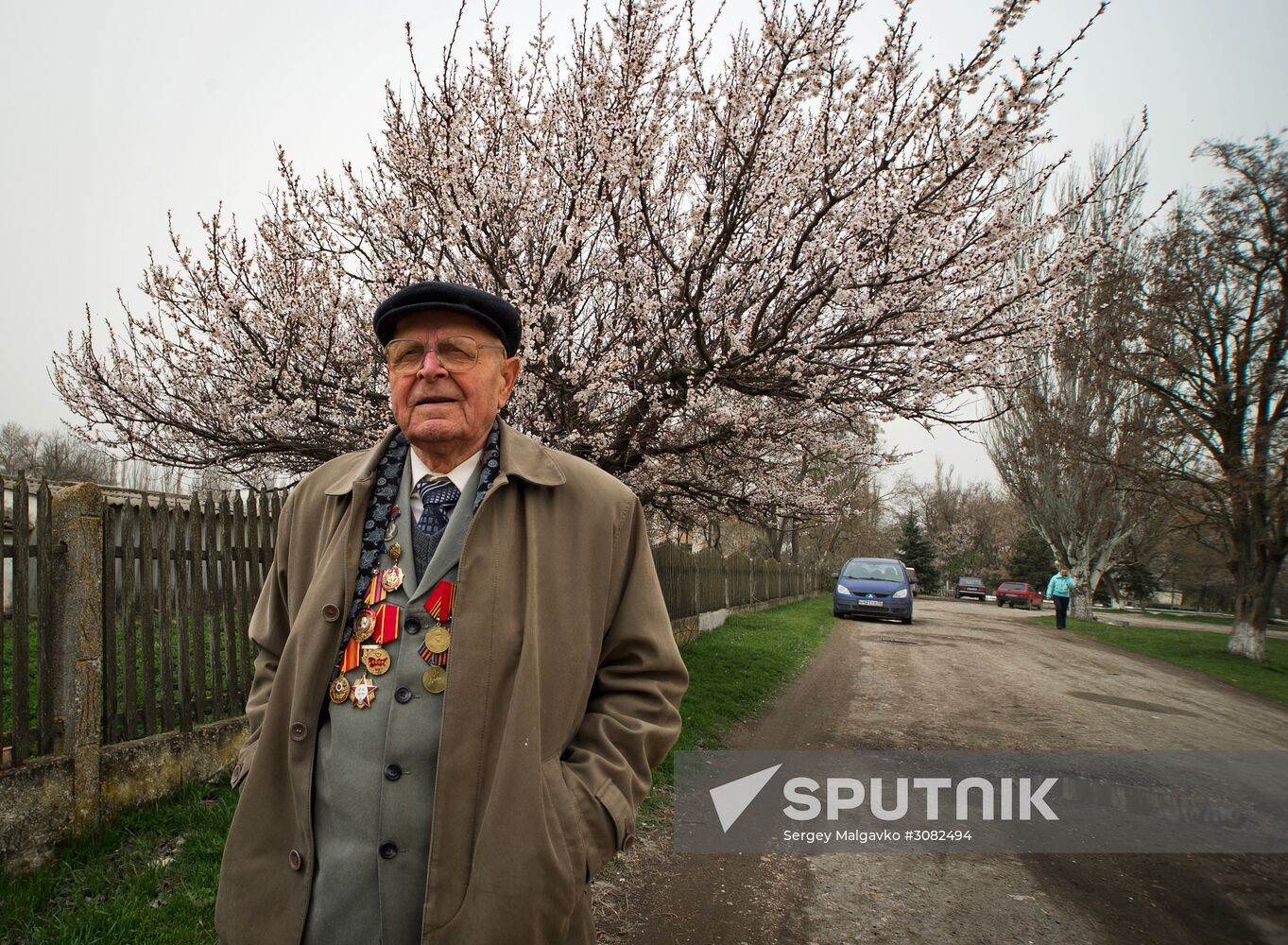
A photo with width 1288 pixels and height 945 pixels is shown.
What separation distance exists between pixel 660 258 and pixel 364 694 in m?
5.54

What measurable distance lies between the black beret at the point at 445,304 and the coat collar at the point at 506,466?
287 millimetres

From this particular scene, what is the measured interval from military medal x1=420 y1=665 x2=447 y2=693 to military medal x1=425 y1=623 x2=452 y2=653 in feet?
0.15

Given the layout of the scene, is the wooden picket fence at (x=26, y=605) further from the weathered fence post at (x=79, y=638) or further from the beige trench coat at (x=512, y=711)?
the beige trench coat at (x=512, y=711)

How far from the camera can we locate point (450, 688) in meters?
1.61

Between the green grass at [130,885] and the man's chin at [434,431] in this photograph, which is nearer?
the man's chin at [434,431]

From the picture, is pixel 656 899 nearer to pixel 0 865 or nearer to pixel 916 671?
pixel 0 865

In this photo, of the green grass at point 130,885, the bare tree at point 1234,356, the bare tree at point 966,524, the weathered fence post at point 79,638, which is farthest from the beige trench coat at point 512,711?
the bare tree at point 966,524

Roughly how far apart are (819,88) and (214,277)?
534 centimetres

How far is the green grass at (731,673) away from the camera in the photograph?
6434mm

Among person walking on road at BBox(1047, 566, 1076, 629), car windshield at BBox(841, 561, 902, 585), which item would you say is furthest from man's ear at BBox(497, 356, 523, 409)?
person walking on road at BBox(1047, 566, 1076, 629)

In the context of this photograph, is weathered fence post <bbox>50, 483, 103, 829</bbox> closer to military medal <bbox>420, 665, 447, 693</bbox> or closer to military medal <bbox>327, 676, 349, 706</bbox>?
military medal <bbox>327, 676, 349, 706</bbox>

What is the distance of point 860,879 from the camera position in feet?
13.3

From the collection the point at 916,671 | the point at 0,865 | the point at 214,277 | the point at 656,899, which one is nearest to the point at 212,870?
the point at 0,865

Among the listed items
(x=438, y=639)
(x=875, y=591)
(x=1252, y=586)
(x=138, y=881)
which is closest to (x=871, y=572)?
(x=875, y=591)
